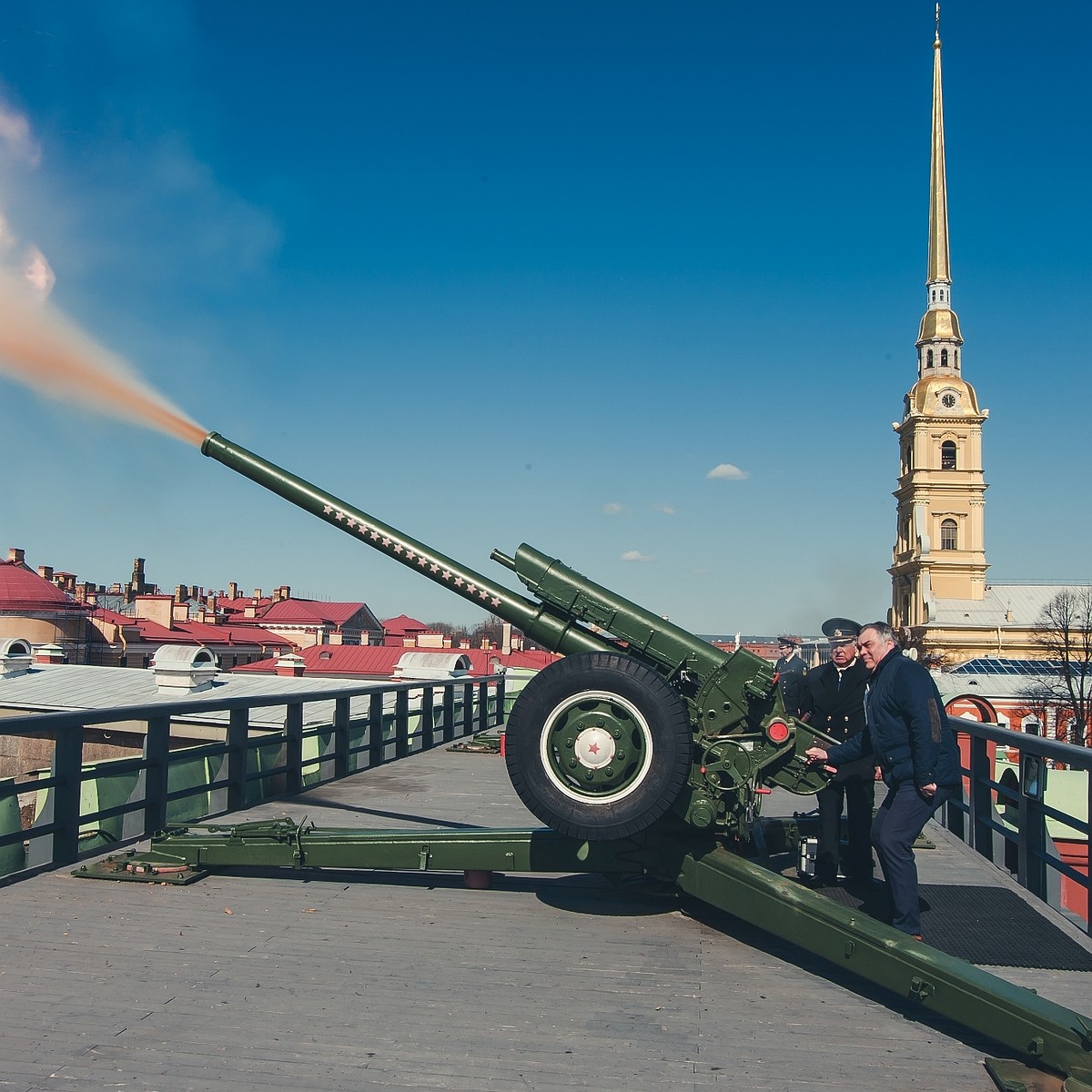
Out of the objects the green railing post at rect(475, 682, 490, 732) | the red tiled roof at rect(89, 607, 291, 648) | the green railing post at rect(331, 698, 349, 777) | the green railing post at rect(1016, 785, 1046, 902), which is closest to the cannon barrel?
the green railing post at rect(1016, 785, 1046, 902)

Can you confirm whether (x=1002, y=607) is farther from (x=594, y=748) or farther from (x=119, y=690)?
(x=594, y=748)

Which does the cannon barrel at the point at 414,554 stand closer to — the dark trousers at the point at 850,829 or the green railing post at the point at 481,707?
the dark trousers at the point at 850,829

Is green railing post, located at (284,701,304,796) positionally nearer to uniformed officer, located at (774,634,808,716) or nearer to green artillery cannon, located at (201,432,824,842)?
green artillery cannon, located at (201,432,824,842)

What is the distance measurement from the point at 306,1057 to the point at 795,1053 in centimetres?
186

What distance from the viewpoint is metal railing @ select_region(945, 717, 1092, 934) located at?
583 centimetres

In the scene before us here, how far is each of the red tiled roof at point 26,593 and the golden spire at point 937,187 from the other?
A: 78.6 metres

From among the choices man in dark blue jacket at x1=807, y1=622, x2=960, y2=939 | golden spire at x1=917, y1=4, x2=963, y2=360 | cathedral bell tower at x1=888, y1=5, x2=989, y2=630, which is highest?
golden spire at x1=917, y1=4, x2=963, y2=360

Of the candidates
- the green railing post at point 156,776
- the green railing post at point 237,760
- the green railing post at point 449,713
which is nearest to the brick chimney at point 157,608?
the green railing post at point 449,713

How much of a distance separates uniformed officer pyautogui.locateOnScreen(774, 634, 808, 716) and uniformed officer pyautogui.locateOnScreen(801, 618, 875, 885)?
47 millimetres

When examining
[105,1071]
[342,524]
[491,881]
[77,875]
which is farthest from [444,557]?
[105,1071]

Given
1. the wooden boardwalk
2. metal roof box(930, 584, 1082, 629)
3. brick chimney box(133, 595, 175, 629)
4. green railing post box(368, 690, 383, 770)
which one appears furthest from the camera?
metal roof box(930, 584, 1082, 629)

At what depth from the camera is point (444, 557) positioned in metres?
6.59

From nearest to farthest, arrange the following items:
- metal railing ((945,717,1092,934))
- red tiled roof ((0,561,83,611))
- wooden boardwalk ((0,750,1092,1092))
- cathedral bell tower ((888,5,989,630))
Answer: wooden boardwalk ((0,750,1092,1092)) < metal railing ((945,717,1092,934)) < red tiled roof ((0,561,83,611)) < cathedral bell tower ((888,5,989,630))

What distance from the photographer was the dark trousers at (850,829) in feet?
21.7
